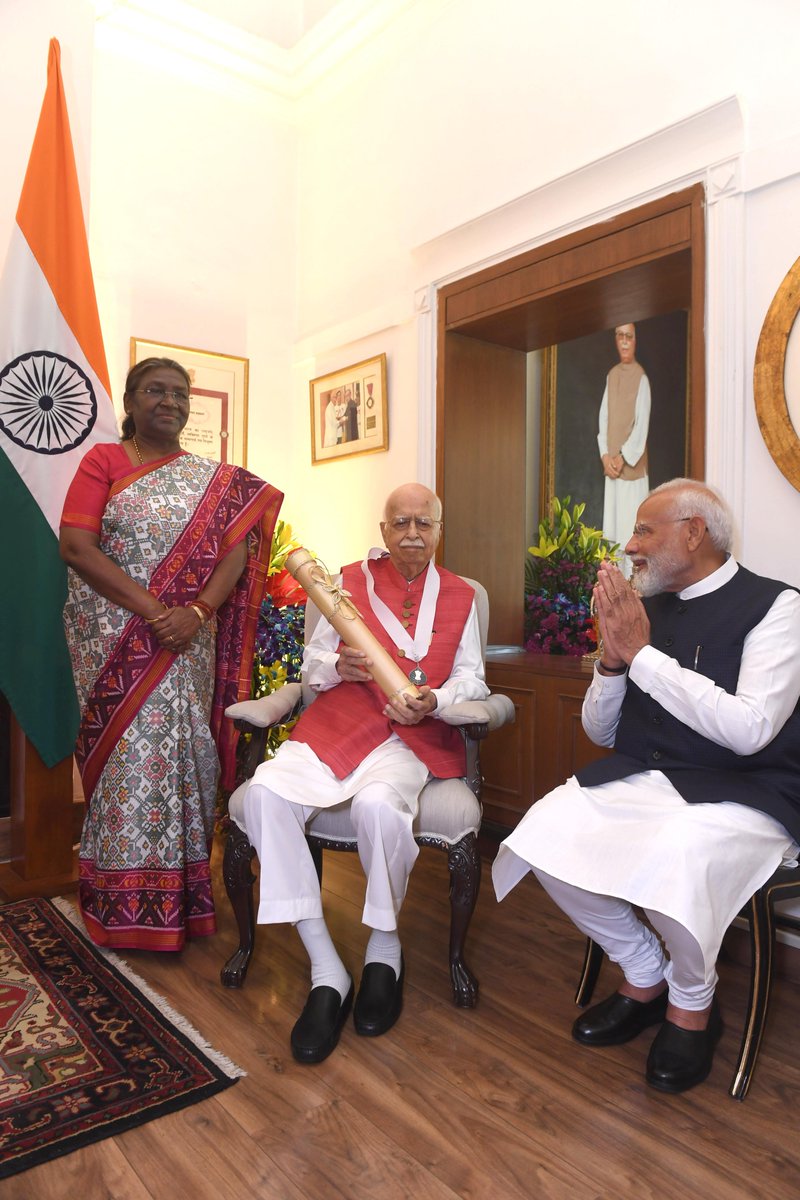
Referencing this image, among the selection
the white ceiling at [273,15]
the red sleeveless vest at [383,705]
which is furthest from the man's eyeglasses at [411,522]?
the white ceiling at [273,15]

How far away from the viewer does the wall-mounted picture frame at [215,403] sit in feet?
15.9

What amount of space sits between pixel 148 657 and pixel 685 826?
173cm

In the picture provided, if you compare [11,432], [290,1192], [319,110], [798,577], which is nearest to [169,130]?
[319,110]

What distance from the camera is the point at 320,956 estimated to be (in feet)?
7.55

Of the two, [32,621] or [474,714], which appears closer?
[474,714]

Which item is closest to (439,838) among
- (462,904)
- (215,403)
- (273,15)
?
(462,904)

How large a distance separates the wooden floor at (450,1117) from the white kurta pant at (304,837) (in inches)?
12.4

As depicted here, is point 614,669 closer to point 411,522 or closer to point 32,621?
point 411,522

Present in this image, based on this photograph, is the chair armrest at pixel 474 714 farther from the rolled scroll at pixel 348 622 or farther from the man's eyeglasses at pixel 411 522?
the man's eyeglasses at pixel 411 522

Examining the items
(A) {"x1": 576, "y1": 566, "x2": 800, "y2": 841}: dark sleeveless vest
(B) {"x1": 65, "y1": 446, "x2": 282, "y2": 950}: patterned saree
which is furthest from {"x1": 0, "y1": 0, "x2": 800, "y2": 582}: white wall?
(B) {"x1": 65, "y1": 446, "x2": 282, "y2": 950}: patterned saree

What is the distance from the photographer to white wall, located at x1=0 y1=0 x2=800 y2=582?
2869 millimetres

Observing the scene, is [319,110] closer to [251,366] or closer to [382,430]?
[251,366]

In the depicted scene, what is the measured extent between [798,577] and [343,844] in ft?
5.34

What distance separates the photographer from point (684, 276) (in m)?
3.29
